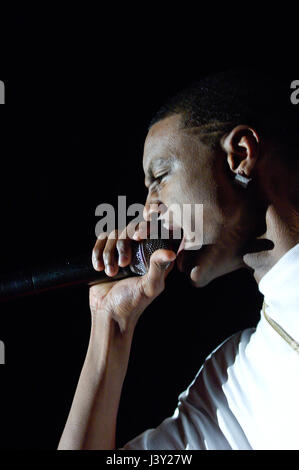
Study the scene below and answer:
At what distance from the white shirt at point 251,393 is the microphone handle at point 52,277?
55cm

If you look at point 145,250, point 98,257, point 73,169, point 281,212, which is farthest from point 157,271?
point 73,169

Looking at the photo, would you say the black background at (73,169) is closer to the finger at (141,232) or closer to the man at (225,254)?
the man at (225,254)

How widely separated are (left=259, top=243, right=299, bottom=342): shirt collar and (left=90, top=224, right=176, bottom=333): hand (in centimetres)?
31

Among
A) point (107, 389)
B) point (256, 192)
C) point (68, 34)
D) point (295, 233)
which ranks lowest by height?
point (107, 389)

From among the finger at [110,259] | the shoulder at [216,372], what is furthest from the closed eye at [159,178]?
the shoulder at [216,372]

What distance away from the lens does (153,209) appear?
55.0 inches

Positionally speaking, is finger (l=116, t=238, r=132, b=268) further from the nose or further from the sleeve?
the sleeve

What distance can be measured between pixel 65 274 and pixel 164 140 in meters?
0.59

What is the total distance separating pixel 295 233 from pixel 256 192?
18cm

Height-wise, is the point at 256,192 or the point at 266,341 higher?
the point at 256,192

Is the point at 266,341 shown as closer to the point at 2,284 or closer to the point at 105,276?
the point at 105,276

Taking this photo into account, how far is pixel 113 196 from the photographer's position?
1918mm

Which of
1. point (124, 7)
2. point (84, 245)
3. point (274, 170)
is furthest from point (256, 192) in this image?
point (124, 7)

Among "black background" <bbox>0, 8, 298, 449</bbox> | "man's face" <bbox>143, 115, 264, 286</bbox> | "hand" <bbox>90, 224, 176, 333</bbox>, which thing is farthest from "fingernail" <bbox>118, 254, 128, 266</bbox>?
"black background" <bbox>0, 8, 298, 449</bbox>
